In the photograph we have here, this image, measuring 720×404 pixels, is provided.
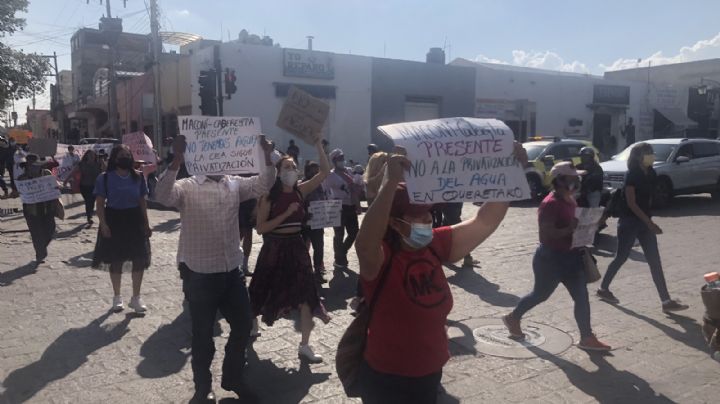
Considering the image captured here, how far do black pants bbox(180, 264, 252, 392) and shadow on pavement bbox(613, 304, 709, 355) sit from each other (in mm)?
3986

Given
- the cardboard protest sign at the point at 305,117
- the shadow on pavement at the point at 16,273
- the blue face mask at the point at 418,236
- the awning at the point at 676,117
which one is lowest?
the shadow on pavement at the point at 16,273

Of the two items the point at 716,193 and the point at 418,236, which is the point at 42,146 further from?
the point at 716,193

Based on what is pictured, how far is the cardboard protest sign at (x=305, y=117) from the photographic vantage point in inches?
191

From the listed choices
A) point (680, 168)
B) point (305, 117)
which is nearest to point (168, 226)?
point (305, 117)

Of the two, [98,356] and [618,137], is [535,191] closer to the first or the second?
[98,356]

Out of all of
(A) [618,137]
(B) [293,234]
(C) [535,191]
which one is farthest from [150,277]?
(A) [618,137]

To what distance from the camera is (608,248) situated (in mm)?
9875

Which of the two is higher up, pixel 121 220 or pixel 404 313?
pixel 404 313

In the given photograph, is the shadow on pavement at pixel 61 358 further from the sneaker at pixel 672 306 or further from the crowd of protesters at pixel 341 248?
the sneaker at pixel 672 306

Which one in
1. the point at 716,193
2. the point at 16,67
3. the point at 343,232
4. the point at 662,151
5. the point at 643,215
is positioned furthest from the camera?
the point at 16,67

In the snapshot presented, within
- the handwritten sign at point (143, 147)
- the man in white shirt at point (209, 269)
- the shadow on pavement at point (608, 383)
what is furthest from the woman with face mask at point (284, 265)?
the handwritten sign at point (143, 147)

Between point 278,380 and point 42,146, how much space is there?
34.5ft

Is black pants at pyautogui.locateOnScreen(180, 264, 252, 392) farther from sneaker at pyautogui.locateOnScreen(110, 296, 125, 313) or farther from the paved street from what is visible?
sneaker at pyautogui.locateOnScreen(110, 296, 125, 313)

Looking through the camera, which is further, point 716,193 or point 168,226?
point 716,193
